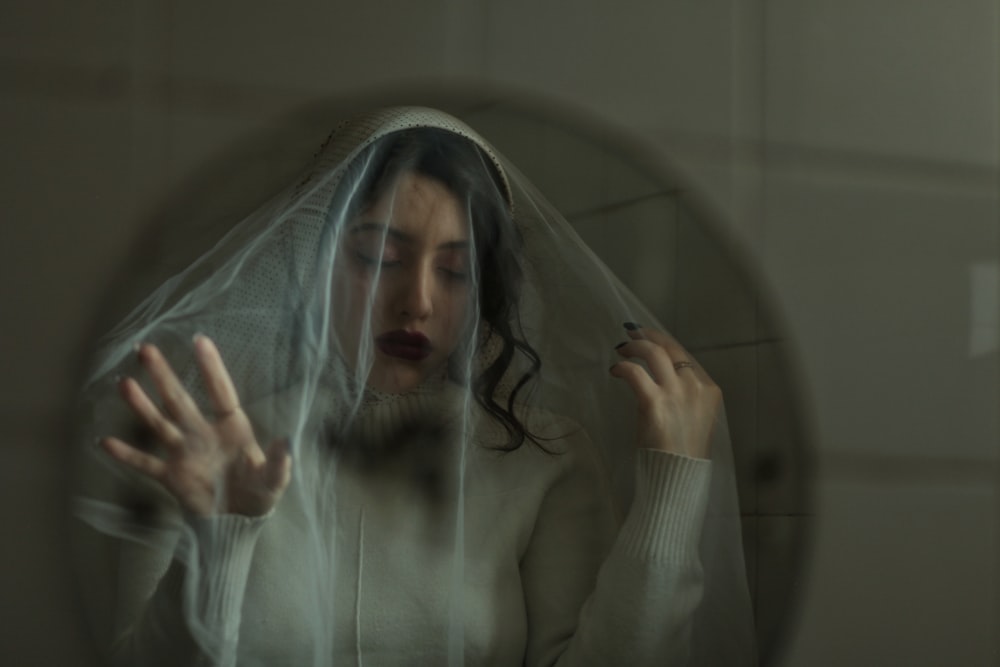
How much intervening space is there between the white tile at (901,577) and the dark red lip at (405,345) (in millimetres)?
301

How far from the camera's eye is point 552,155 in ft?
2.33

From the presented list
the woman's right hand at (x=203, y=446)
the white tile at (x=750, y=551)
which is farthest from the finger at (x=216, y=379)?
the white tile at (x=750, y=551)

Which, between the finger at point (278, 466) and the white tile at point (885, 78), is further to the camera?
the white tile at point (885, 78)

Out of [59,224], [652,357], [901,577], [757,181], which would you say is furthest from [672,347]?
[59,224]

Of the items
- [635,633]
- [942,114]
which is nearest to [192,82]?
[635,633]

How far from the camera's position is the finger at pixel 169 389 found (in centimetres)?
62

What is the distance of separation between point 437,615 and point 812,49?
0.46 metres

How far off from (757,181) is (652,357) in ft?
0.45

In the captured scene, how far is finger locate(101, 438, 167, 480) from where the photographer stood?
Result: 2.02 feet

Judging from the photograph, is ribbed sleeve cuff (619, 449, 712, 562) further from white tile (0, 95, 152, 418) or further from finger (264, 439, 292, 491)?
white tile (0, 95, 152, 418)

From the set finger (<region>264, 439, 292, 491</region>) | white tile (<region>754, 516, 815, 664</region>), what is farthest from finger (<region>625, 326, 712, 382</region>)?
finger (<region>264, 439, 292, 491</region>)

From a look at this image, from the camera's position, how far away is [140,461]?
62 cm

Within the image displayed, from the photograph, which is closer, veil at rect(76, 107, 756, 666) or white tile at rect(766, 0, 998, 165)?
veil at rect(76, 107, 756, 666)

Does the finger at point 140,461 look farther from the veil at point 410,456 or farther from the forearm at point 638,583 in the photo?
the forearm at point 638,583
